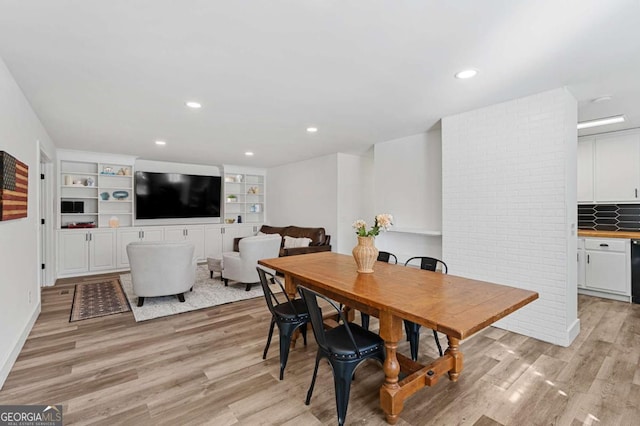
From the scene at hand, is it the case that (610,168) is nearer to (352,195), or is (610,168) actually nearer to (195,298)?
(352,195)

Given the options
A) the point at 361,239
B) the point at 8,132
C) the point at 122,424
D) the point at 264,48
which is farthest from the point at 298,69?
the point at 122,424

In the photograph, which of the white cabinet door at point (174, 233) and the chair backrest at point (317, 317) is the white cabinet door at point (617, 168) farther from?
the white cabinet door at point (174, 233)

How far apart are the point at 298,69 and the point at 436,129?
2686mm

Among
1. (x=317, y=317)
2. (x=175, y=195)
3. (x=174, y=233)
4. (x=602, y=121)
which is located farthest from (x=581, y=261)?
(x=175, y=195)

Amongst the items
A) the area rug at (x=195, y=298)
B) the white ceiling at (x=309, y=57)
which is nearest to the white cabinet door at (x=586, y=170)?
the white ceiling at (x=309, y=57)

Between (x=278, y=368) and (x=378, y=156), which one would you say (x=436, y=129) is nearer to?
(x=378, y=156)

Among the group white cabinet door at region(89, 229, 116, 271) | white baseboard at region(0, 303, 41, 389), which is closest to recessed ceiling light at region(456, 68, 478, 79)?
white baseboard at region(0, 303, 41, 389)

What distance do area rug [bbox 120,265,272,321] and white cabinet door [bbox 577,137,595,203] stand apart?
17.4ft

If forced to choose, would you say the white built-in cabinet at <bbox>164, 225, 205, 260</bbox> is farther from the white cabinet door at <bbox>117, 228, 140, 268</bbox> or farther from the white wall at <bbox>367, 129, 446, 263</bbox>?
the white wall at <bbox>367, 129, 446, 263</bbox>

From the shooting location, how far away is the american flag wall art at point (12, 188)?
87.5 inches

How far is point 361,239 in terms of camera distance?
2.54m

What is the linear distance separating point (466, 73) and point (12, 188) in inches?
154

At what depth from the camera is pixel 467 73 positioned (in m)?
2.58

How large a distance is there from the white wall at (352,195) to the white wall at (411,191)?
974mm
